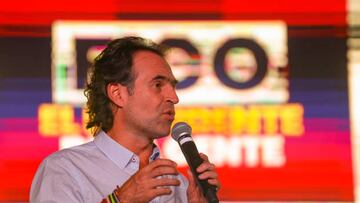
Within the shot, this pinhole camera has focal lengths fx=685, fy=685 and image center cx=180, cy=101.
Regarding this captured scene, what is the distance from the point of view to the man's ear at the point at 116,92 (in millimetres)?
2092

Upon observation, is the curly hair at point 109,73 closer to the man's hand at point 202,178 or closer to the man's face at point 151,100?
the man's face at point 151,100

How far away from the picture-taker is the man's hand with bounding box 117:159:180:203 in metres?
1.63

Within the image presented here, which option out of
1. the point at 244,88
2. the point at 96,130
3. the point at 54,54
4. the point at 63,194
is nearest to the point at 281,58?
the point at 244,88

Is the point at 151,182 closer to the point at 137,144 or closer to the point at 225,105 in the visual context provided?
A: the point at 137,144

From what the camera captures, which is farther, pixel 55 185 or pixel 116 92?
pixel 116 92

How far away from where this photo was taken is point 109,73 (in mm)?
2166

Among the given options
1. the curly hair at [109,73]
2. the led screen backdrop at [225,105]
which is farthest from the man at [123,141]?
the led screen backdrop at [225,105]

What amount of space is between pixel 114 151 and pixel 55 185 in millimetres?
257

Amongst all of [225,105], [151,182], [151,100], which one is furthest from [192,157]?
[225,105]

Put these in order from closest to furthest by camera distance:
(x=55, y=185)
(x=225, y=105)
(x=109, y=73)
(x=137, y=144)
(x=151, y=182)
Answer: (x=151, y=182)
(x=55, y=185)
(x=137, y=144)
(x=109, y=73)
(x=225, y=105)

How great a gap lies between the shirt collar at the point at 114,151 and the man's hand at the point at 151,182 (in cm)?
33

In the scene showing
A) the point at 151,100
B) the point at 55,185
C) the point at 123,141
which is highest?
the point at 151,100

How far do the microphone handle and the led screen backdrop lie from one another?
132 cm

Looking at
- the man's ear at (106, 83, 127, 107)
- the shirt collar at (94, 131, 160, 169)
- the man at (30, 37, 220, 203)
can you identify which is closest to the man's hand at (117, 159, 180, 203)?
the man at (30, 37, 220, 203)
